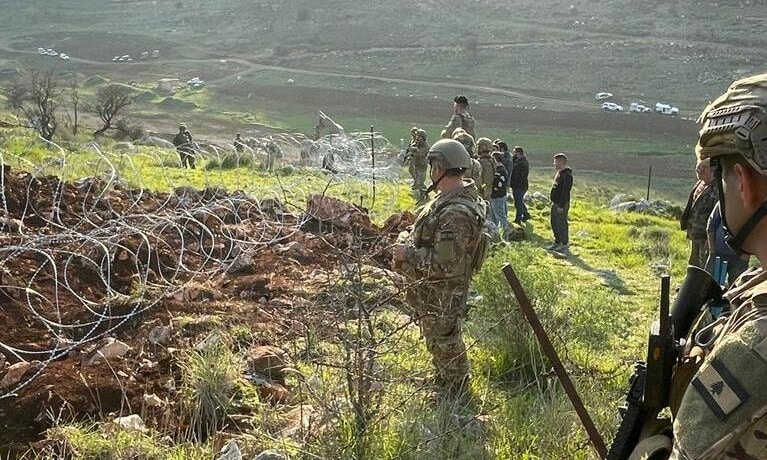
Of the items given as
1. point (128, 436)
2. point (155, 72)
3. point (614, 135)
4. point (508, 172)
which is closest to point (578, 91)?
point (614, 135)

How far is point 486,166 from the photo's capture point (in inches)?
341

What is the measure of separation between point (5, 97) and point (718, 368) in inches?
1453

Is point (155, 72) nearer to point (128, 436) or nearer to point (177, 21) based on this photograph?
point (177, 21)

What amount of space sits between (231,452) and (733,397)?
7.71ft

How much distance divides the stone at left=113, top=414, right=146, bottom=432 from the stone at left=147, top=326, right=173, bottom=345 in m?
1.24

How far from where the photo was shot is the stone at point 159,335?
4.74 metres

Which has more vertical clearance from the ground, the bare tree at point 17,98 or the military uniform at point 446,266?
the military uniform at point 446,266

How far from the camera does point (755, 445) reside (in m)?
1.29

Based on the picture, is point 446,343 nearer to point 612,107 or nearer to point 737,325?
point 737,325

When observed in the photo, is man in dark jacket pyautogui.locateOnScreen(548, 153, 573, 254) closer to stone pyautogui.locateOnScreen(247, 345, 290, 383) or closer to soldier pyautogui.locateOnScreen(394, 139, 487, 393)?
soldier pyautogui.locateOnScreen(394, 139, 487, 393)

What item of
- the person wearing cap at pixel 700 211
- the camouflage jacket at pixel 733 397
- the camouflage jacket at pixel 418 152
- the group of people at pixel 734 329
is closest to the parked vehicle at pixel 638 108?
the camouflage jacket at pixel 418 152

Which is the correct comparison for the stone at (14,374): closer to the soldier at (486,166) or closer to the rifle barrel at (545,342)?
the rifle barrel at (545,342)

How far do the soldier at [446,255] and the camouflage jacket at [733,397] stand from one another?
7.73 ft

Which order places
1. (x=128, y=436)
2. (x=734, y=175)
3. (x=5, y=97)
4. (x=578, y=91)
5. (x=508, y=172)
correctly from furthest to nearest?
1. (x=578, y=91)
2. (x=5, y=97)
3. (x=508, y=172)
4. (x=128, y=436)
5. (x=734, y=175)
